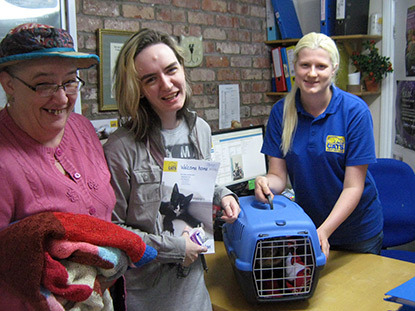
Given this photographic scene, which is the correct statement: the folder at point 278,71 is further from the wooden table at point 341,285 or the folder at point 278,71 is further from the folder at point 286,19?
the wooden table at point 341,285

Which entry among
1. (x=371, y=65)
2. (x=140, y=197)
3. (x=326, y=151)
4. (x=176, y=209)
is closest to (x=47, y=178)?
(x=140, y=197)

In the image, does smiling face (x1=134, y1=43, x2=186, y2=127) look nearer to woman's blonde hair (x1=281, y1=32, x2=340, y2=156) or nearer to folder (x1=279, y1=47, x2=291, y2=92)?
woman's blonde hair (x1=281, y1=32, x2=340, y2=156)

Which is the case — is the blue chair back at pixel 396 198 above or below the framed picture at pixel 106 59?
below

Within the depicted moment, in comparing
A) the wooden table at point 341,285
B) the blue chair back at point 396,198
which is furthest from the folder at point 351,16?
the wooden table at point 341,285

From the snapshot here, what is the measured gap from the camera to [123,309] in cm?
113

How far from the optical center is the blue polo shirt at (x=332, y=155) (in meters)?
1.61

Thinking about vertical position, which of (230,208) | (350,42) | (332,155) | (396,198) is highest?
(350,42)

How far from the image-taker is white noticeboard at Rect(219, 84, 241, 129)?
9.62 ft

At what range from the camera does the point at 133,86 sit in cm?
120

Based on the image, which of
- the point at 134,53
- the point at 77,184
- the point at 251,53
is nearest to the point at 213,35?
the point at 251,53

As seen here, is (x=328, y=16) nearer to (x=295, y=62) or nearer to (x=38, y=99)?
(x=295, y=62)

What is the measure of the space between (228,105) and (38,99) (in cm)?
216

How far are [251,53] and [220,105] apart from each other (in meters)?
0.54

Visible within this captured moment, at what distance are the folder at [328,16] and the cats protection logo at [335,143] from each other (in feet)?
5.31
